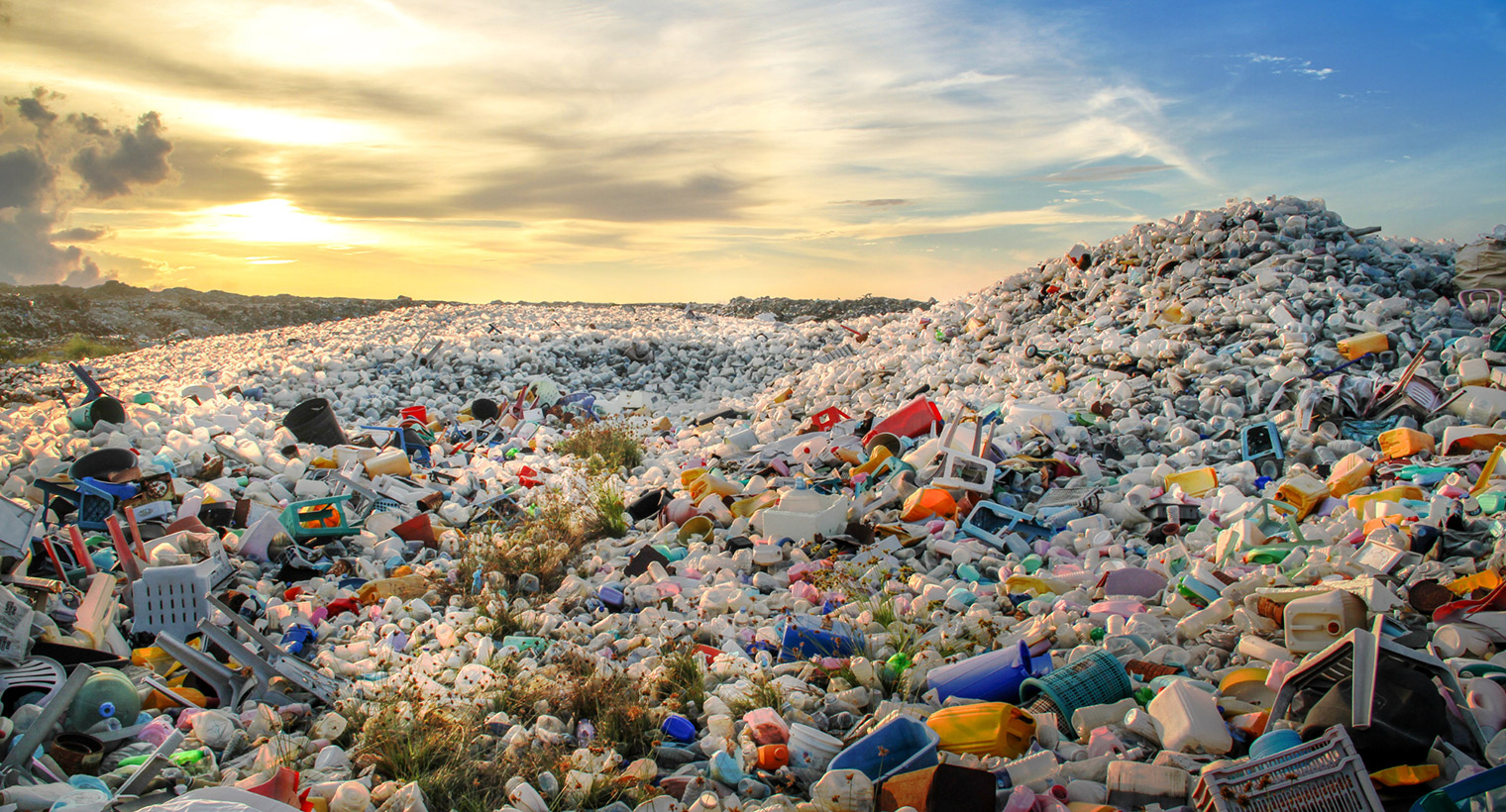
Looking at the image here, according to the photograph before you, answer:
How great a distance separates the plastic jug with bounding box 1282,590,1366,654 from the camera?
8.88ft

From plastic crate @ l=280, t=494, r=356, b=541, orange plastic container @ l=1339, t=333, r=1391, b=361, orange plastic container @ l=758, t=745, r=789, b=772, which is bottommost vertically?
orange plastic container @ l=758, t=745, r=789, b=772

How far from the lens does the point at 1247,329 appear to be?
Result: 683cm

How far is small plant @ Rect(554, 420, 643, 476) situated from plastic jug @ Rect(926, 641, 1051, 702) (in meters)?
4.61

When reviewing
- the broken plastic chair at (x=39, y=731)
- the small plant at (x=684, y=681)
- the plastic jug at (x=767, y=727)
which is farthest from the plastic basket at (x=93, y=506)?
the plastic jug at (x=767, y=727)

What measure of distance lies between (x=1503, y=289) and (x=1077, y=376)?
11.9 ft

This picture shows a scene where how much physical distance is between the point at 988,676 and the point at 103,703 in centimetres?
318

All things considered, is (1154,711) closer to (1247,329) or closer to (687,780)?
(687,780)

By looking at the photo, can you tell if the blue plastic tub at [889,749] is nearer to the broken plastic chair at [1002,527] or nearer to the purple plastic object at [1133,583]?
the purple plastic object at [1133,583]

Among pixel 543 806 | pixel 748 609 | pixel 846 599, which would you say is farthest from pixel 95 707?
pixel 846 599

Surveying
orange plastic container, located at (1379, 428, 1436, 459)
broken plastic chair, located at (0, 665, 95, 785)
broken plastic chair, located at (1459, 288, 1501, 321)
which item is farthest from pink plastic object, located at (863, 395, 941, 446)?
broken plastic chair, located at (0, 665, 95, 785)

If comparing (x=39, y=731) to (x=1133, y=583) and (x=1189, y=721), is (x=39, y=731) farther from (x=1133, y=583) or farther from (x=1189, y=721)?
(x=1133, y=583)

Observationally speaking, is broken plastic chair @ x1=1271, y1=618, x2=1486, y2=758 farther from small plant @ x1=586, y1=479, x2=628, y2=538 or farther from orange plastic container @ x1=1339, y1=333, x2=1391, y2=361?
orange plastic container @ x1=1339, y1=333, x2=1391, y2=361

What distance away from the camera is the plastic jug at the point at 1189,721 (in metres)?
2.37

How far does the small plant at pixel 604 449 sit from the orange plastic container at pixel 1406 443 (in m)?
5.62
